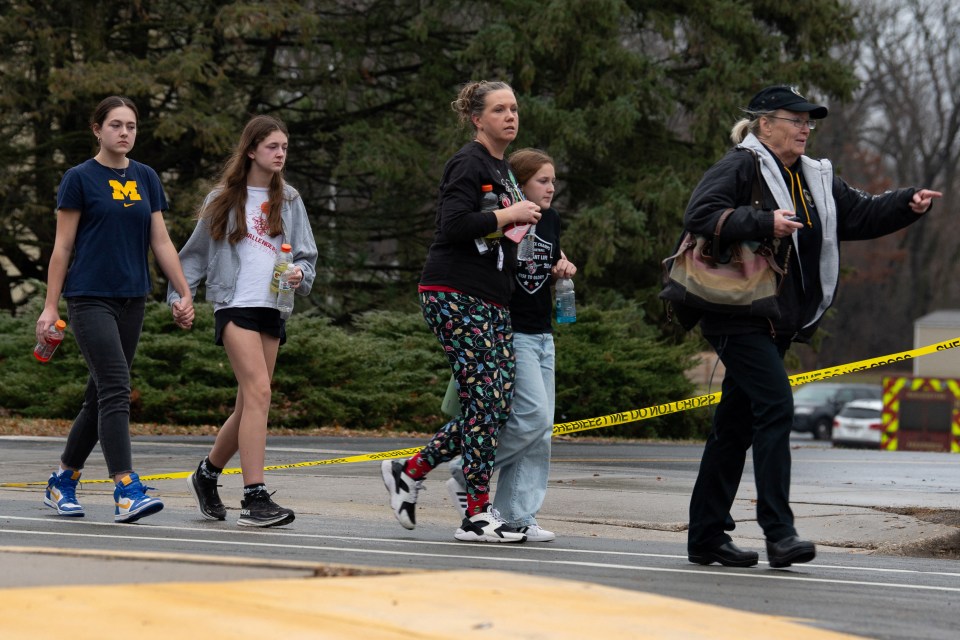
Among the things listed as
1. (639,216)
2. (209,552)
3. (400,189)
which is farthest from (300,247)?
(400,189)

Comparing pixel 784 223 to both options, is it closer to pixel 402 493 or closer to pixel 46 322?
pixel 402 493

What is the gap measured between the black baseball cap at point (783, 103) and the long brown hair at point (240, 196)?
2201mm

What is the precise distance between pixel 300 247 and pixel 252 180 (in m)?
0.38

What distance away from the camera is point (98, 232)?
6723 millimetres

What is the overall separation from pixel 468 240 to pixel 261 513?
1.51 meters

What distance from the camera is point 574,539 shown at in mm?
6691

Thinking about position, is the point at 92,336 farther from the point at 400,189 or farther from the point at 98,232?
the point at 400,189

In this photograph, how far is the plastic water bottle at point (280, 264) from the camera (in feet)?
21.8

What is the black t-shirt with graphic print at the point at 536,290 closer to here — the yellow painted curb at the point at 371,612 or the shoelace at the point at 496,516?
the shoelace at the point at 496,516

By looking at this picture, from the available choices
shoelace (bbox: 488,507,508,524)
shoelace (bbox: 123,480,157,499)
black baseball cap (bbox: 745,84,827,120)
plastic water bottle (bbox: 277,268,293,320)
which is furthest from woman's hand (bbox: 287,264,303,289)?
black baseball cap (bbox: 745,84,827,120)

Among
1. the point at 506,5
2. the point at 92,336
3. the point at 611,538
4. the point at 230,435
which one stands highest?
the point at 506,5

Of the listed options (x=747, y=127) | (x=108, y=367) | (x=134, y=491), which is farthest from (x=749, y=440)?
(x=108, y=367)

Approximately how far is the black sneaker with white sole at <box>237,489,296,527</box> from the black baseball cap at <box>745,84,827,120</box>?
8.68ft

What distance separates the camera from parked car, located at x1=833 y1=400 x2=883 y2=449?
3353 centimetres
